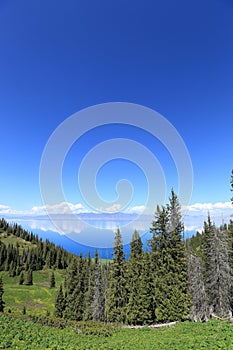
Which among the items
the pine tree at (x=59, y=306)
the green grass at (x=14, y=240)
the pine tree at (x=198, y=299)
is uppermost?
the green grass at (x=14, y=240)

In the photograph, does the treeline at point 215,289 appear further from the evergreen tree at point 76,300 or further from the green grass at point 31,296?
the green grass at point 31,296

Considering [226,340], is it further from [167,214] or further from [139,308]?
[139,308]

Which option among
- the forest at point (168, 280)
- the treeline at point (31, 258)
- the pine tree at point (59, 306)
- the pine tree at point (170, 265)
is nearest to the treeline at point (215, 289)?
the forest at point (168, 280)

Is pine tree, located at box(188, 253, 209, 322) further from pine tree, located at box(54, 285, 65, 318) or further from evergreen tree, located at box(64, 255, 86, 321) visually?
pine tree, located at box(54, 285, 65, 318)

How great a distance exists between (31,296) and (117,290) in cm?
6568

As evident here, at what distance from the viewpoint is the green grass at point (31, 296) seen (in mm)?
69606

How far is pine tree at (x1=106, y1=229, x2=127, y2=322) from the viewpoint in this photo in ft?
102

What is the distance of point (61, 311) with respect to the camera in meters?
54.9

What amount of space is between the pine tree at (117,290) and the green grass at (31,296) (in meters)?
39.0

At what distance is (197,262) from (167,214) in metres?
8.86

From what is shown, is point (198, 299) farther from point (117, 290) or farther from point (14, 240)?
point (14, 240)

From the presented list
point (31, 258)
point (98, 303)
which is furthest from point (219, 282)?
point (31, 258)

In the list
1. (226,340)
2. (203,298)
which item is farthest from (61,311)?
(226,340)

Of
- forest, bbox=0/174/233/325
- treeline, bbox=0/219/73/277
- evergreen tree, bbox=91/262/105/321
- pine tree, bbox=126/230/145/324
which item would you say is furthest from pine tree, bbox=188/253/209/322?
treeline, bbox=0/219/73/277
